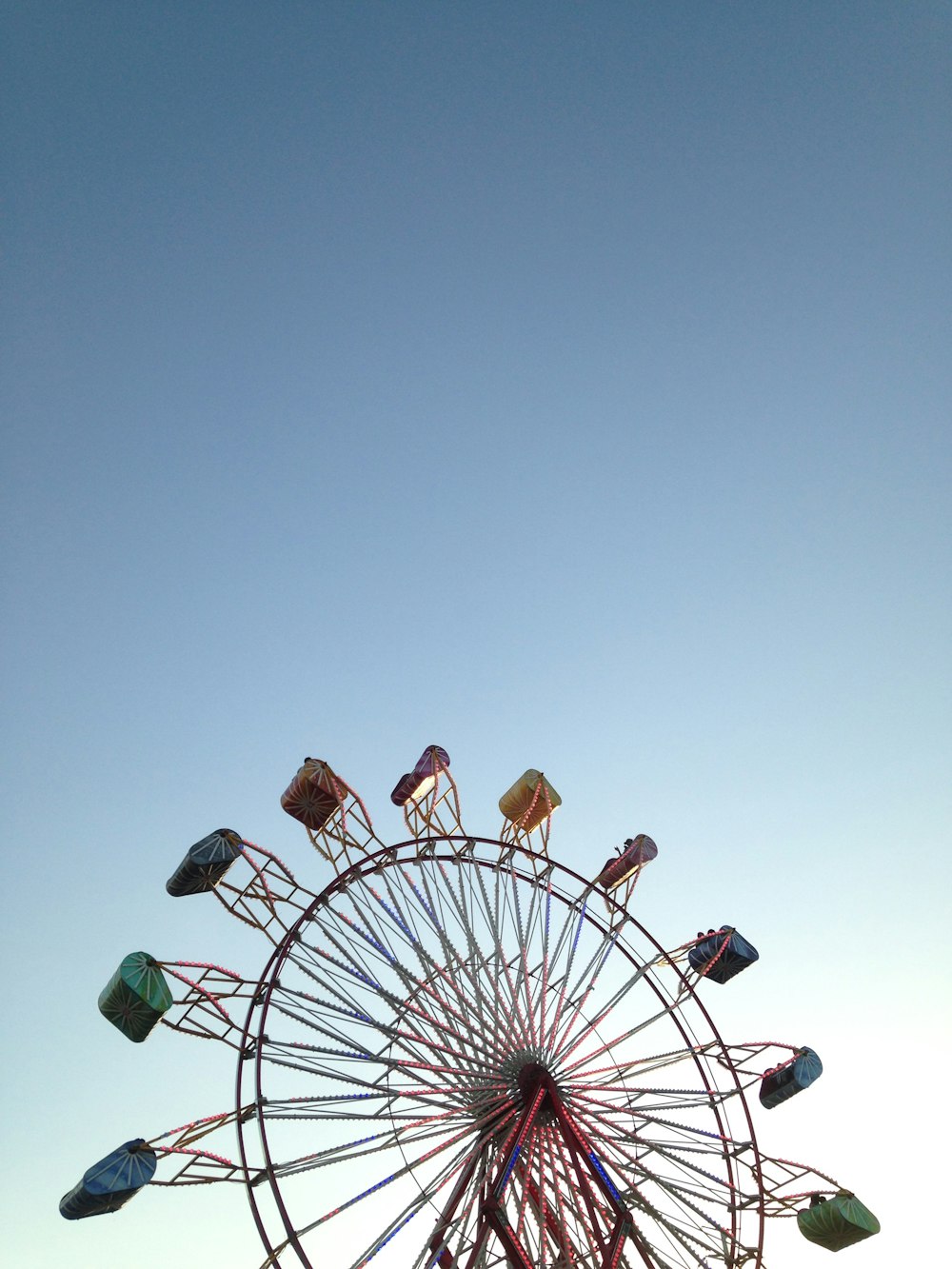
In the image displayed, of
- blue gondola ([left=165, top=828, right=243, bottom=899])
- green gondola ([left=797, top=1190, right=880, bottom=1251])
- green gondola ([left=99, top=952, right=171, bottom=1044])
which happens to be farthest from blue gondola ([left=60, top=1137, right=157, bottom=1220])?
green gondola ([left=797, top=1190, right=880, bottom=1251])

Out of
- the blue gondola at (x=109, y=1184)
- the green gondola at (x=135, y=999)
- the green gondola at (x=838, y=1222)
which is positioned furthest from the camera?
the green gondola at (x=838, y=1222)

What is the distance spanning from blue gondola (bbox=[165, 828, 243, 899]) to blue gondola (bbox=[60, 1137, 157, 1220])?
147 inches

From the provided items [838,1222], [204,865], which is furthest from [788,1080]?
[204,865]

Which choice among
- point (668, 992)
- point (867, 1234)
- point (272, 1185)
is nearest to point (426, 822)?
point (668, 992)

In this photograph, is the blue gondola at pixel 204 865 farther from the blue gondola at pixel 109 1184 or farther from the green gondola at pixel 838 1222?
the green gondola at pixel 838 1222

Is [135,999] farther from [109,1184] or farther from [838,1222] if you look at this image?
[838,1222]

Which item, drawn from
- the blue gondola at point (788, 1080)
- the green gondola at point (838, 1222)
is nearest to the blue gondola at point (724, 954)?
the blue gondola at point (788, 1080)

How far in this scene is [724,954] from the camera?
1738 cm

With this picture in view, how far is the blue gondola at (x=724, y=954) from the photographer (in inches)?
674

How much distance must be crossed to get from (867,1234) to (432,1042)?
22.9 feet

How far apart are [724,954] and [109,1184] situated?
→ 1049 centimetres

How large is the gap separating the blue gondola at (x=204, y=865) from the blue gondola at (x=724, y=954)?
8180mm

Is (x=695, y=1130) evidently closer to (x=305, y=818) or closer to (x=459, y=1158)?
(x=459, y=1158)

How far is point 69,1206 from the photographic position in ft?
39.4
